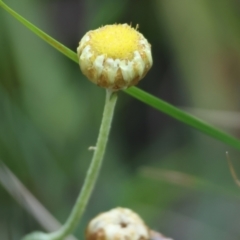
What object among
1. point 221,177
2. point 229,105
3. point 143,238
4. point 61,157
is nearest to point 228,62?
point 229,105

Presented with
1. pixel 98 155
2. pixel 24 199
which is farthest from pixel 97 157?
pixel 24 199

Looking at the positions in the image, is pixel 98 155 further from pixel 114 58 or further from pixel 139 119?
pixel 139 119

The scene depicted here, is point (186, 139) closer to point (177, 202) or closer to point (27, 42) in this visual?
point (177, 202)

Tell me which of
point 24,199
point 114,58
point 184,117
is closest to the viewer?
point 114,58

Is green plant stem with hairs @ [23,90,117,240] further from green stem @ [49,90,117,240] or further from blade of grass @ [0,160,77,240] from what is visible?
blade of grass @ [0,160,77,240]

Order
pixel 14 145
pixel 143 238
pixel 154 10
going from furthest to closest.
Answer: pixel 154 10 → pixel 14 145 → pixel 143 238
